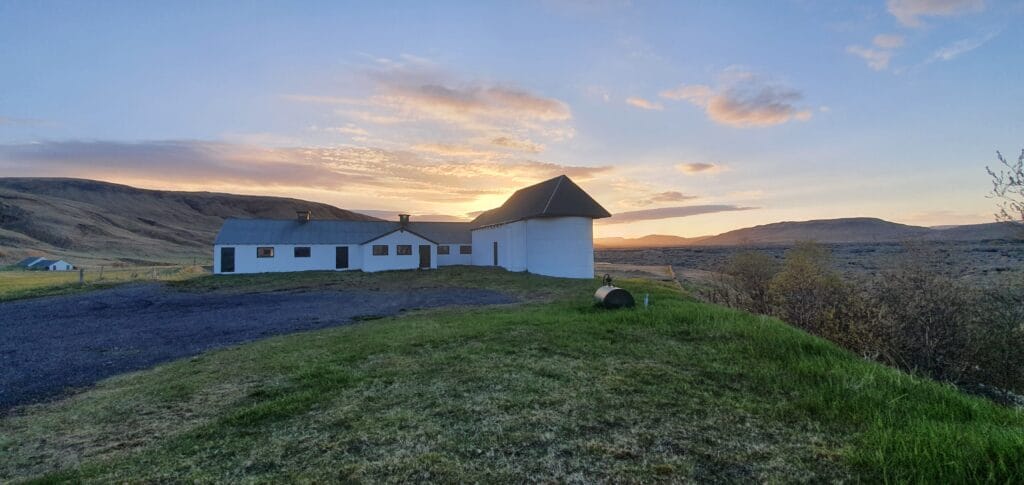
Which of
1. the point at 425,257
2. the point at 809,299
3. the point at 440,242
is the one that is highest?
the point at 440,242

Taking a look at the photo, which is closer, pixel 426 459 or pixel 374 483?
pixel 374 483

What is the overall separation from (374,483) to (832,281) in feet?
38.9

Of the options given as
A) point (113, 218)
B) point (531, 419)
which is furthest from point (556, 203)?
point (113, 218)

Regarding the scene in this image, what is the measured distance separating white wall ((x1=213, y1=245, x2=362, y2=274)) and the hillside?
2952cm

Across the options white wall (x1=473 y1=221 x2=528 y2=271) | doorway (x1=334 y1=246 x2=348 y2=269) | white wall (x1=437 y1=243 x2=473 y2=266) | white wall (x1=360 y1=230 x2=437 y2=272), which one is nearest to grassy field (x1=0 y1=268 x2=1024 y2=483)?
white wall (x1=473 y1=221 x2=528 y2=271)

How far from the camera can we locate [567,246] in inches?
1003

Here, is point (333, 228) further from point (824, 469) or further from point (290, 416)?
point (824, 469)

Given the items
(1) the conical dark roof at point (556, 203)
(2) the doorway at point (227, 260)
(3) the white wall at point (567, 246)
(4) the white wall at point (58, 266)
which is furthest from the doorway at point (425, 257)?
(4) the white wall at point (58, 266)

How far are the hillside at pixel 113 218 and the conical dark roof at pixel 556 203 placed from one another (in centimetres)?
4803

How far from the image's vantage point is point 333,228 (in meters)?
34.7

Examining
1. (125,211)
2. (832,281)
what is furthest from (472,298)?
(125,211)

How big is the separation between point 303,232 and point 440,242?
1071cm

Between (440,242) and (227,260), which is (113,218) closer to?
(227,260)

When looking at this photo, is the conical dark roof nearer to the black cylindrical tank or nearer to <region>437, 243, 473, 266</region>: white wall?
<region>437, 243, 473, 266</region>: white wall
